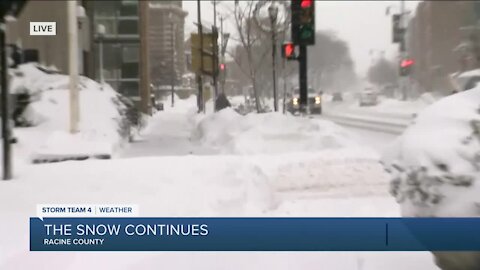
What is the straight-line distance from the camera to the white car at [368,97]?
276cm

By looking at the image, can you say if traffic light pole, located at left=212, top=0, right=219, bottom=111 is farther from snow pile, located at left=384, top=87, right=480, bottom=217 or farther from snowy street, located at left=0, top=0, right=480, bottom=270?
snow pile, located at left=384, top=87, right=480, bottom=217

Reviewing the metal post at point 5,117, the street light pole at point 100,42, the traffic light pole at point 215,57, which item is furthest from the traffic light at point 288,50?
the metal post at point 5,117

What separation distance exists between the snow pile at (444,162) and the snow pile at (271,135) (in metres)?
1.38

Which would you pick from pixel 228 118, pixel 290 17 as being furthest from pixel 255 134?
pixel 290 17

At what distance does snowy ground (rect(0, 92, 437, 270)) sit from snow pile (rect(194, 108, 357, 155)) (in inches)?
0.9

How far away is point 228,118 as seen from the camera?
365cm

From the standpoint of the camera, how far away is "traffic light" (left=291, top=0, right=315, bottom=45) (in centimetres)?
301

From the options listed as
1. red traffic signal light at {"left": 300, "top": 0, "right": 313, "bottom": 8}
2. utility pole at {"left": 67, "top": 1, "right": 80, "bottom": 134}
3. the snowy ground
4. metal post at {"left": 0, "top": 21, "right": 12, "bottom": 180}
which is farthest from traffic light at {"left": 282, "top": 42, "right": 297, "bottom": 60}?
metal post at {"left": 0, "top": 21, "right": 12, "bottom": 180}

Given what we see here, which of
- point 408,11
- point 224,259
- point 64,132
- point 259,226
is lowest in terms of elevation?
point 224,259

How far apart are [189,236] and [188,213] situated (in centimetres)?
18

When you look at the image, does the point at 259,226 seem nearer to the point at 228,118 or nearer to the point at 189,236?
the point at 189,236

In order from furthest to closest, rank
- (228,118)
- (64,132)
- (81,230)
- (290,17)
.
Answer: (290,17) < (228,118) < (64,132) < (81,230)

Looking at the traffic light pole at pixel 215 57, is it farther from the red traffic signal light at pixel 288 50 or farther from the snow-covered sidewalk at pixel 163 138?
the red traffic signal light at pixel 288 50

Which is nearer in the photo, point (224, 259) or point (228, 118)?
point (224, 259)
